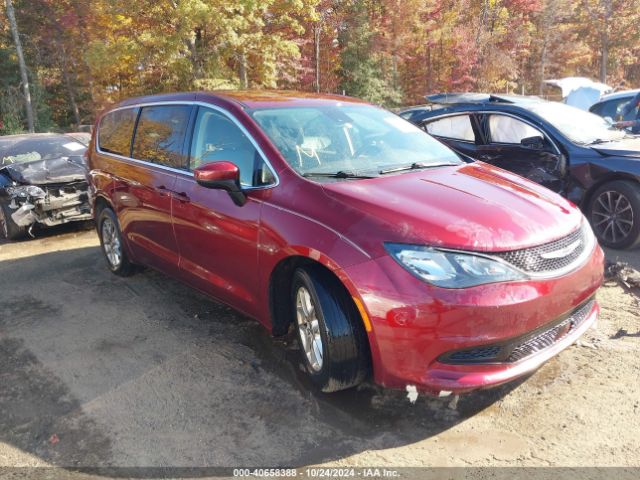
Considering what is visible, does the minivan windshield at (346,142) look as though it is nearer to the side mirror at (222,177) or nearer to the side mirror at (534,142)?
the side mirror at (222,177)

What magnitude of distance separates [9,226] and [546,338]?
712cm

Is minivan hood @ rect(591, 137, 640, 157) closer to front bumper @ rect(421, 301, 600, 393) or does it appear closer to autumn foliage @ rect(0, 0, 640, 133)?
front bumper @ rect(421, 301, 600, 393)

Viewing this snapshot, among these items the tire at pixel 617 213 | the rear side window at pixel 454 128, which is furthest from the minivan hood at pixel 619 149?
the rear side window at pixel 454 128

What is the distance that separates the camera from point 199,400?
10.3ft

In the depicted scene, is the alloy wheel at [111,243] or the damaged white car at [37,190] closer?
the alloy wheel at [111,243]

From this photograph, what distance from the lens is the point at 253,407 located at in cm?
304

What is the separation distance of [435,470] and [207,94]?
3.01 meters

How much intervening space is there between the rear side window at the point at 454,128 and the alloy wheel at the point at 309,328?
4467mm

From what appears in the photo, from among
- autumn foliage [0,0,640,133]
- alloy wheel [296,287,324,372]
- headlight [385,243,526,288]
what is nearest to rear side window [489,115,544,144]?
headlight [385,243,526,288]

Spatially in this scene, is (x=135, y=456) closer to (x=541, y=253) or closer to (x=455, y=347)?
(x=455, y=347)

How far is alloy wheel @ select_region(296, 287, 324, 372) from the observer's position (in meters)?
3.01

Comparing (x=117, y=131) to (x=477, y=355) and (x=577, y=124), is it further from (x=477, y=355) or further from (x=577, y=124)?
(x=577, y=124)

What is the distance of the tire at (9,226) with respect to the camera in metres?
7.22

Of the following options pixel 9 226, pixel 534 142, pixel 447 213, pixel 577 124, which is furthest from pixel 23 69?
pixel 447 213
